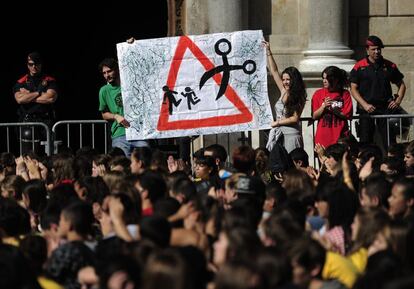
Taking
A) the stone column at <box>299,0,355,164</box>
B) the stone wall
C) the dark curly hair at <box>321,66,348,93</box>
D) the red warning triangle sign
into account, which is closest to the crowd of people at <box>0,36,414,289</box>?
the dark curly hair at <box>321,66,348,93</box>

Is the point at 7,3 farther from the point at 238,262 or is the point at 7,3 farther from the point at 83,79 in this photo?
the point at 238,262

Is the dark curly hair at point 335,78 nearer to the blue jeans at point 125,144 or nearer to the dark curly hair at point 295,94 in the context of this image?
the dark curly hair at point 295,94

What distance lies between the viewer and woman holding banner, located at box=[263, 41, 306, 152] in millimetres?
16531

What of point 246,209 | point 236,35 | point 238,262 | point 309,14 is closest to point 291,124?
point 236,35

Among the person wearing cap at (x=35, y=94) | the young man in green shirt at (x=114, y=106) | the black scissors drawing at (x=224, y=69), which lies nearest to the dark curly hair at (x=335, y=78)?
the black scissors drawing at (x=224, y=69)

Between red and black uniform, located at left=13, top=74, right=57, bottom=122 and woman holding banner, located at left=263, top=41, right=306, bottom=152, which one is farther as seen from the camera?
red and black uniform, located at left=13, top=74, right=57, bottom=122

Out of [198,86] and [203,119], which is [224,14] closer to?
[198,86]

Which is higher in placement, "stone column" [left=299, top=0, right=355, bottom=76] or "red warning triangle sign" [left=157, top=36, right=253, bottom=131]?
"stone column" [left=299, top=0, right=355, bottom=76]

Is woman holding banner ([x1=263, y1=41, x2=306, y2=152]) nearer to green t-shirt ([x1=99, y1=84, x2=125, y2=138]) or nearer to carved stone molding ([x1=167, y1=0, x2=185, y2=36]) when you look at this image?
green t-shirt ([x1=99, y1=84, x2=125, y2=138])

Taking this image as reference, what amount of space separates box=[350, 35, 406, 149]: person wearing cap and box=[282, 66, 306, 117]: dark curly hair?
1.18 m

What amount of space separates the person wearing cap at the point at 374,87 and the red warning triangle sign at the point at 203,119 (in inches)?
60.8

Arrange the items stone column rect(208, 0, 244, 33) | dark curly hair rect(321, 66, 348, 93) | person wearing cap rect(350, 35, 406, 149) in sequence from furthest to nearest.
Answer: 1. stone column rect(208, 0, 244, 33)
2. person wearing cap rect(350, 35, 406, 149)
3. dark curly hair rect(321, 66, 348, 93)

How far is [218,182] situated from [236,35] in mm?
3997

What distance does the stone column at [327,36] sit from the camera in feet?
63.8
